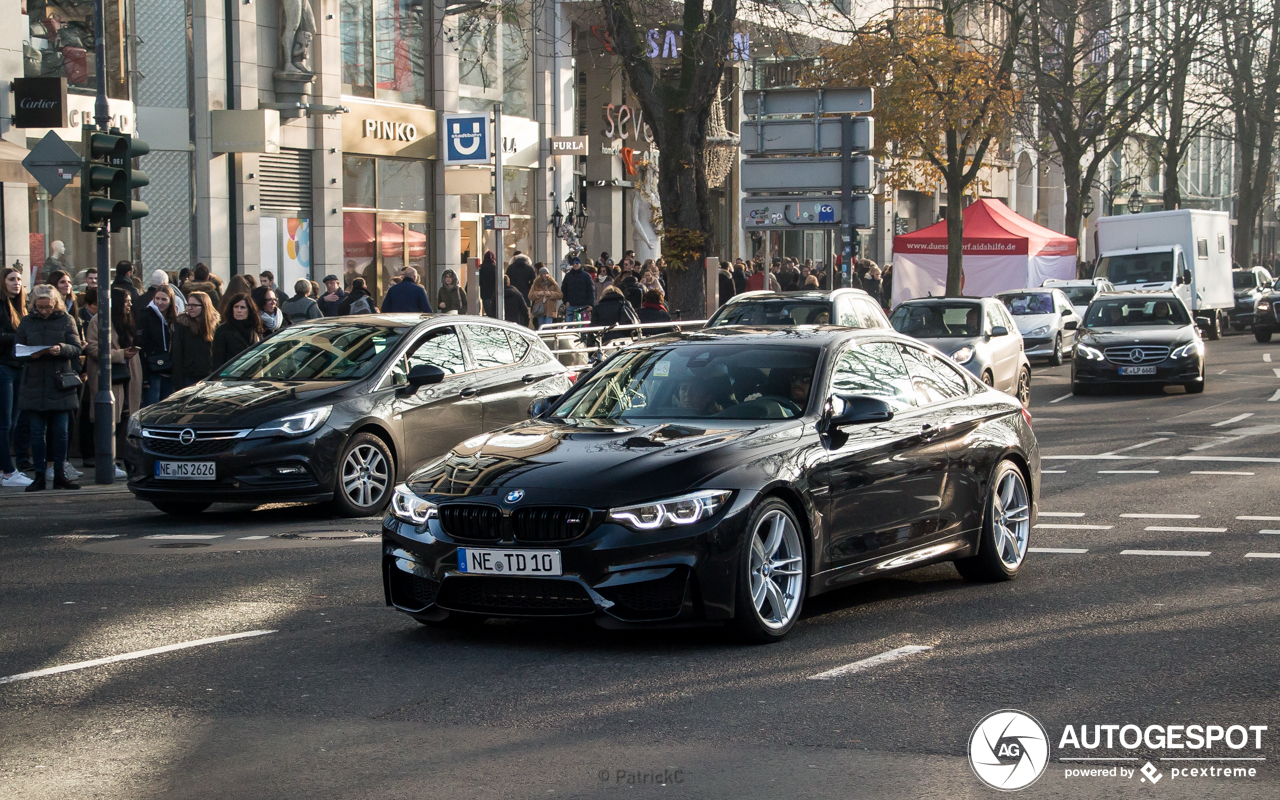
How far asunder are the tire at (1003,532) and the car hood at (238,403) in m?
5.41

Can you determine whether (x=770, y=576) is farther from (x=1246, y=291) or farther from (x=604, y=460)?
(x=1246, y=291)

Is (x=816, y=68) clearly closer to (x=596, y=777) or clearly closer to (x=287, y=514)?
(x=287, y=514)

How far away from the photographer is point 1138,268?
4088cm

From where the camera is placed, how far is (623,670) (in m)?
6.89

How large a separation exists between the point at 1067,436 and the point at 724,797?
1408 cm

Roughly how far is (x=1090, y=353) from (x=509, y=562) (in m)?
18.8

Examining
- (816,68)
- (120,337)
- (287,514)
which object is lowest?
(287,514)

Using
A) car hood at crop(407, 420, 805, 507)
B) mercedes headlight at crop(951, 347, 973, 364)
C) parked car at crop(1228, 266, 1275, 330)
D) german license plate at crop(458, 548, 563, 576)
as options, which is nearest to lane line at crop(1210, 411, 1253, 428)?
mercedes headlight at crop(951, 347, 973, 364)

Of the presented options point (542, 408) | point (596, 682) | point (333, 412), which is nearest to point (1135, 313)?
point (333, 412)

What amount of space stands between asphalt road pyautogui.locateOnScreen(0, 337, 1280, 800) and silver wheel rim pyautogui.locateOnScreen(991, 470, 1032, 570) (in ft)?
0.57

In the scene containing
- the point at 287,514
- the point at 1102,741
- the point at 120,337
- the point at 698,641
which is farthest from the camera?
the point at 120,337

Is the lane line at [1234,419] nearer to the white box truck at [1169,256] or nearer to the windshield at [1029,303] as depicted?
the windshield at [1029,303]

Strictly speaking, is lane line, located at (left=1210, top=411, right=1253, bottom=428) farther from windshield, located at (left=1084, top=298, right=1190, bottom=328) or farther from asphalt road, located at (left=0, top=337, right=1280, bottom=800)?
asphalt road, located at (left=0, top=337, right=1280, bottom=800)

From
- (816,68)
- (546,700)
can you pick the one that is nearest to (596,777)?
(546,700)
